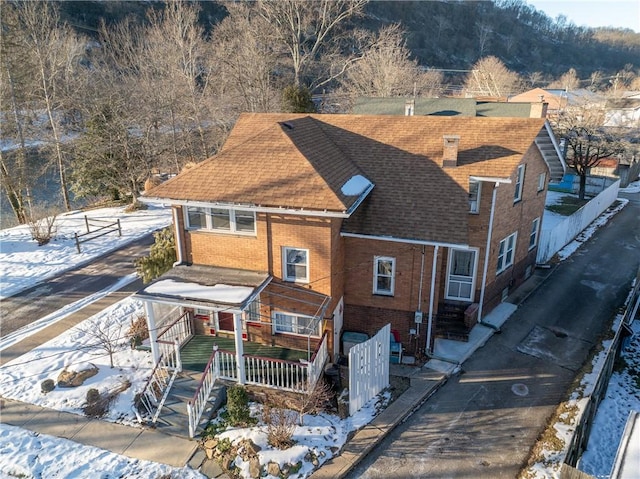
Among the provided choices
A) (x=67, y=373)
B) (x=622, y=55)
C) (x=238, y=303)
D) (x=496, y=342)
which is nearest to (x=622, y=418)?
(x=496, y=342)

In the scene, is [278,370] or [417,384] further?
[417,384]

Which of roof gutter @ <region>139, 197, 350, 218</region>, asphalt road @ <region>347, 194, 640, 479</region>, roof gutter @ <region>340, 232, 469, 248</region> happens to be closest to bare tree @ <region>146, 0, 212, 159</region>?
roof gutter @ <region>139, 197, 350, 218</region>

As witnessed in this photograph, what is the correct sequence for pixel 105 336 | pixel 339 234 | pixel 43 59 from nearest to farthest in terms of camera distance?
pixel 339 234, pixel 105 336, pixel 43 59

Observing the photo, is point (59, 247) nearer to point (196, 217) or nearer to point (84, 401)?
point (196, 217)

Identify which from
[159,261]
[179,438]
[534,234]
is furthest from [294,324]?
[534,234]

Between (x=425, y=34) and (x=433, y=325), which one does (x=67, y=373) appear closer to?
(x=433, y=325)

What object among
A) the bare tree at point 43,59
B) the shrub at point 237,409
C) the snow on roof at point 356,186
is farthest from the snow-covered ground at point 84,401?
the bare tree at point 43,59
